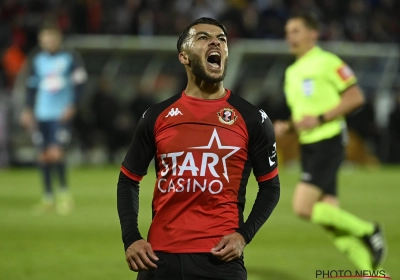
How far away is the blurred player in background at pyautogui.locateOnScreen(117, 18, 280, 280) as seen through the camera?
3891 millimetres

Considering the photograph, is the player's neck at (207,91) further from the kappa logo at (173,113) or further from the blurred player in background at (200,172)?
the kappa logo at (173,113)

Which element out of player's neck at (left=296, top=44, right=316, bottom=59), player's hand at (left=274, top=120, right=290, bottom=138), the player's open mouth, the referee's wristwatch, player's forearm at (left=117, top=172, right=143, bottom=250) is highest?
player's neck at (left=296, top=44, right=316, bottom=59)

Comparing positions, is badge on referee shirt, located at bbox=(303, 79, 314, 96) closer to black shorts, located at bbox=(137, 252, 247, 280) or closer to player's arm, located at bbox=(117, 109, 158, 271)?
player's arm, located at bbox=(117, 109, 158, 271)

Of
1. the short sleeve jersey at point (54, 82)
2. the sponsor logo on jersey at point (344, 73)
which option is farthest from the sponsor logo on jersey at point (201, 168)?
the short sleeve jersey at point (54, 82)

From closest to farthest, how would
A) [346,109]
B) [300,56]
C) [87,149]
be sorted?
[346,109]
[300,56]
[87,149]

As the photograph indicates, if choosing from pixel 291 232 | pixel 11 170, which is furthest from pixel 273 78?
pixel 291 232

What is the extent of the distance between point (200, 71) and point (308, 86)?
12.6 feet

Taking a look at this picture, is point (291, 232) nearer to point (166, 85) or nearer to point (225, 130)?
point (225, 130)

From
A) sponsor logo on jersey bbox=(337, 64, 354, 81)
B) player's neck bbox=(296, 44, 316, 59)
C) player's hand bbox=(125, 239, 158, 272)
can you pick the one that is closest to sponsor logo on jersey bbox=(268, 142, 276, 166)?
player's hand bbox=(125, 239, 158, 272)

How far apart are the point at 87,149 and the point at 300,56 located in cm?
1316

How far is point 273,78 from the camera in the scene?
23.1 m

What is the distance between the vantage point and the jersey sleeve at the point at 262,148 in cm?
402

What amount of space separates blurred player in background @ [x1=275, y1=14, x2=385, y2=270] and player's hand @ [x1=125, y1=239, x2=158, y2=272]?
3365 millimetres

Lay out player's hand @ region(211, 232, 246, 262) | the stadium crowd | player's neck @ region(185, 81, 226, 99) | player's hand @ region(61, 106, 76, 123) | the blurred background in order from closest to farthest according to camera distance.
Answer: player's hand @ region(211, 232, 246, 262)
player's neck @ region(185, 81, 226, 99)
player's hand @ region(61, 106, 76, 123)
the blurred background
the stadium crowd
